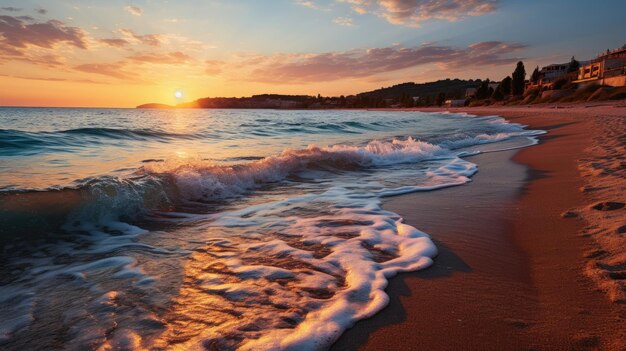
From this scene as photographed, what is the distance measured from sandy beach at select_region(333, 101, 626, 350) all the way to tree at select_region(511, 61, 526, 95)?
269 ft

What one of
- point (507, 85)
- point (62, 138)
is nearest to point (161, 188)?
point (62, 138)

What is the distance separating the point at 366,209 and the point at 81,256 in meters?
3.40

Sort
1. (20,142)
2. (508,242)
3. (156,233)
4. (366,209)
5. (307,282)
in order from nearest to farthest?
(307,282)
(508,242)
(156,233)
(366,209)
(20,142)

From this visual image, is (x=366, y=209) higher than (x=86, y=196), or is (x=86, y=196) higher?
(x=86, y=196)

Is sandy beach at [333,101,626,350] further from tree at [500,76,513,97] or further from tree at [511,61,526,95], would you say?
tree at [500,76,513,97]

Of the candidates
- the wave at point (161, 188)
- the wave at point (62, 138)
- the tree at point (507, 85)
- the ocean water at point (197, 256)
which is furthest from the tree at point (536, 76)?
the ocean water at point (197, 256)

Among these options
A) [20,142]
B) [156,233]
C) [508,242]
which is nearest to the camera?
[508,242]

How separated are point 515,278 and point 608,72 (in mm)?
73016

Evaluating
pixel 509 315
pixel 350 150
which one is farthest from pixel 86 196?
pixel 350 150

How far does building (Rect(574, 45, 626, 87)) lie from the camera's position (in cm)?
5241

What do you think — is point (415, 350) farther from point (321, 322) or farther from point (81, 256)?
point (81, 256)

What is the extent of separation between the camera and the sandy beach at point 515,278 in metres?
2.01

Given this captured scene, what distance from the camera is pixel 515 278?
2.74 metres

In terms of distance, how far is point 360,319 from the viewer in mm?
2275
